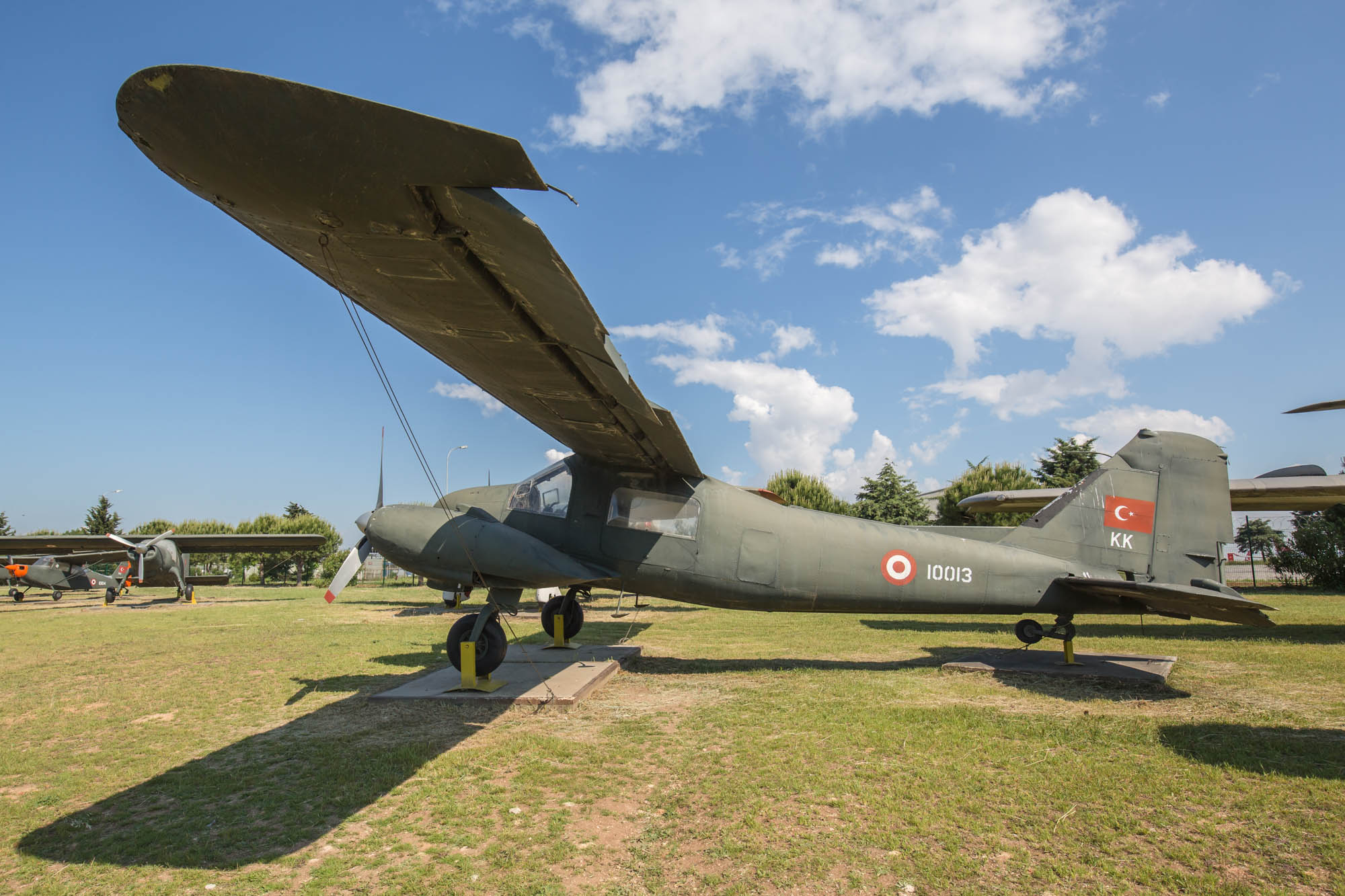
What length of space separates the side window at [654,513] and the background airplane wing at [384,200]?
10.4ft

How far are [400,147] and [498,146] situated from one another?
499 mm

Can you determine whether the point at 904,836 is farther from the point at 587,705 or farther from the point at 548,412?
the point at 548,412

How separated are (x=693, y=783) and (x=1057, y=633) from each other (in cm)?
694

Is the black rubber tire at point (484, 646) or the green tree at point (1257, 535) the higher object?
the green tree at point (1257, 535)

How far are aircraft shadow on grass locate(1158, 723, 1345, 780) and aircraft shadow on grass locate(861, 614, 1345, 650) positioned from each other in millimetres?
5843

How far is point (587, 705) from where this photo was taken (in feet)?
23.7

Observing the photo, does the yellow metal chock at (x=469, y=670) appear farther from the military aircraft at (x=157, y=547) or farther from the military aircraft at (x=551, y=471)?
the military aircraft at (x=157, y=547)

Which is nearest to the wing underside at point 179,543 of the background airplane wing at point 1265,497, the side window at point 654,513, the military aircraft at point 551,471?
the military aircraft at point 551,471

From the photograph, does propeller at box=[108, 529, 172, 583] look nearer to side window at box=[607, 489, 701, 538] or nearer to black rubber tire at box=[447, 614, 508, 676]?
black rubber tire at box=[447, 614, 508, 676]

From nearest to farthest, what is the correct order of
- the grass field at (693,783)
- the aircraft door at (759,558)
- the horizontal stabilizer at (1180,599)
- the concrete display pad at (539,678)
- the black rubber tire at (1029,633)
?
1. the grass field at (693,783)
2. the horizontal stabilizer at (1180,599)
3. the concrete display pad at (539,678)
4. the aircraft door at (759,558)
5. the black rubber tire at (1029,633)

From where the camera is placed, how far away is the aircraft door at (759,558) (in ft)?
26.9

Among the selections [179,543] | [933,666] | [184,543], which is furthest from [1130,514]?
[184,543]

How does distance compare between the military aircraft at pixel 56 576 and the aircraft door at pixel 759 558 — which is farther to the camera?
the military aircraft at pixel 56 576

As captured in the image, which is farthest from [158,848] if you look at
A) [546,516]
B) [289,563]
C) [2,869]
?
[289,563]
